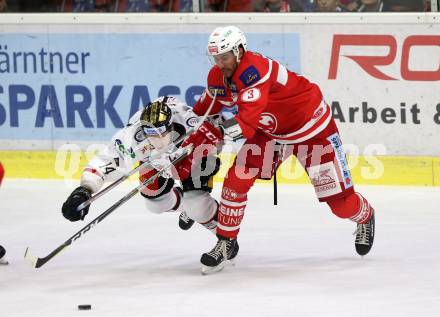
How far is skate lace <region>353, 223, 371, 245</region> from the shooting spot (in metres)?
6.57

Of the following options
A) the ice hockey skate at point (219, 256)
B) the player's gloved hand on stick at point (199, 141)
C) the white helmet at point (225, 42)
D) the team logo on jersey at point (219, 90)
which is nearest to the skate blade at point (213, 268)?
the ice hockey skate at point (219, 256)

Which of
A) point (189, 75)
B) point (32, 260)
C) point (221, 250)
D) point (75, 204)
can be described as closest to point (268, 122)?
point (221, 250)

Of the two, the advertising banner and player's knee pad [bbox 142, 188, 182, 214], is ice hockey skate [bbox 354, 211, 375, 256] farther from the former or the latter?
the advertising banner

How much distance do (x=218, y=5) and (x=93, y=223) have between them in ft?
11.0

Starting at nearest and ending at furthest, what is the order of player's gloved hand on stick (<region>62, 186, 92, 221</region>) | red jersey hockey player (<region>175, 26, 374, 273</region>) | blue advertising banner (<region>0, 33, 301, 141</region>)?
player's gloved hand on stick (<region>62, 186, 92, 221</region>) < red jersey hockey player (<region>175, 26, 374, 273</region>) < blue advertising banner (<region>0, 33, 301, 141</region>)

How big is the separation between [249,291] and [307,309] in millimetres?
476

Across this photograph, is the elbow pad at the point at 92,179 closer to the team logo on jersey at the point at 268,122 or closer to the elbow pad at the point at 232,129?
the elbow pad at the point at 232,129

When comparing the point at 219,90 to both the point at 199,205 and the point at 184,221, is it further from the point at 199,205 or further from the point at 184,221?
the point at 184,221

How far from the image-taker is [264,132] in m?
6.47

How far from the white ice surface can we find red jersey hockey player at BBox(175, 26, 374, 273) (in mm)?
227

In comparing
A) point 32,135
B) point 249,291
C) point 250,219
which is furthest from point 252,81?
point 32,135

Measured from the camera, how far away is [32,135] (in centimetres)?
961

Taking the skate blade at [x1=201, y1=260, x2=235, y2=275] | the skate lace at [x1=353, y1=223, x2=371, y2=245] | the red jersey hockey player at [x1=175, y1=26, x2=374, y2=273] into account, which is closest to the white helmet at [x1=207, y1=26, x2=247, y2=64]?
the red jersey hockey player at [x1=175, y1=26, x2=374, y2=273]

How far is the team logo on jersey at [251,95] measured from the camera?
6039mm
